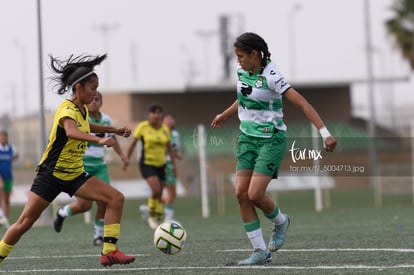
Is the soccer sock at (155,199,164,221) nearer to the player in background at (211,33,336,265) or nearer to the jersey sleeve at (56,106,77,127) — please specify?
the player in background at (211,33,336,265)

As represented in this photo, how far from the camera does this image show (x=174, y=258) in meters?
10.0

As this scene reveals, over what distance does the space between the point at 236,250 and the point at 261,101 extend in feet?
7.94

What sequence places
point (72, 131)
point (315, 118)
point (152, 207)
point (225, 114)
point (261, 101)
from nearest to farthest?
1. point (72, 131)
2. point (315, 118)
3. point (261, 101)
4. point (225, 114)
5. point (152, 207)

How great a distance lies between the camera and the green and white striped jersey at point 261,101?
29.6ft

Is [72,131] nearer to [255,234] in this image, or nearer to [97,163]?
[255,234]

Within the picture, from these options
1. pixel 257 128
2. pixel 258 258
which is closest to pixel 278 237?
pixel 258 258

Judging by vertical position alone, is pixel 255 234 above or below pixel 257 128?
below

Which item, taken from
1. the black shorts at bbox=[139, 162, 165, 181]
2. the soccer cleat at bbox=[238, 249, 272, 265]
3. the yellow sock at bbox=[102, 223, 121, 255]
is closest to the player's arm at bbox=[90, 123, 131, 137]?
the yellow sock at bbox=[102, 223, 121, 255]

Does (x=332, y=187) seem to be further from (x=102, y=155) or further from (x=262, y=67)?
(x=262, y=67)

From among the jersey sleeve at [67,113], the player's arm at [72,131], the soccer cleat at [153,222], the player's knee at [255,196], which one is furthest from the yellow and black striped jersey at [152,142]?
the player's arm at [72,131]

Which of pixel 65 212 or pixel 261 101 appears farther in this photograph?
pixel 65 212

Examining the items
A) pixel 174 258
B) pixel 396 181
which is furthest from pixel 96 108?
pixel 396 181

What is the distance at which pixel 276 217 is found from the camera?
9547 mm

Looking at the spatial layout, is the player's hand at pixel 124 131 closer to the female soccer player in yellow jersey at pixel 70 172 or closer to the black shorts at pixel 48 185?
the female soccer player in yellow jersey at pixel 70 172
